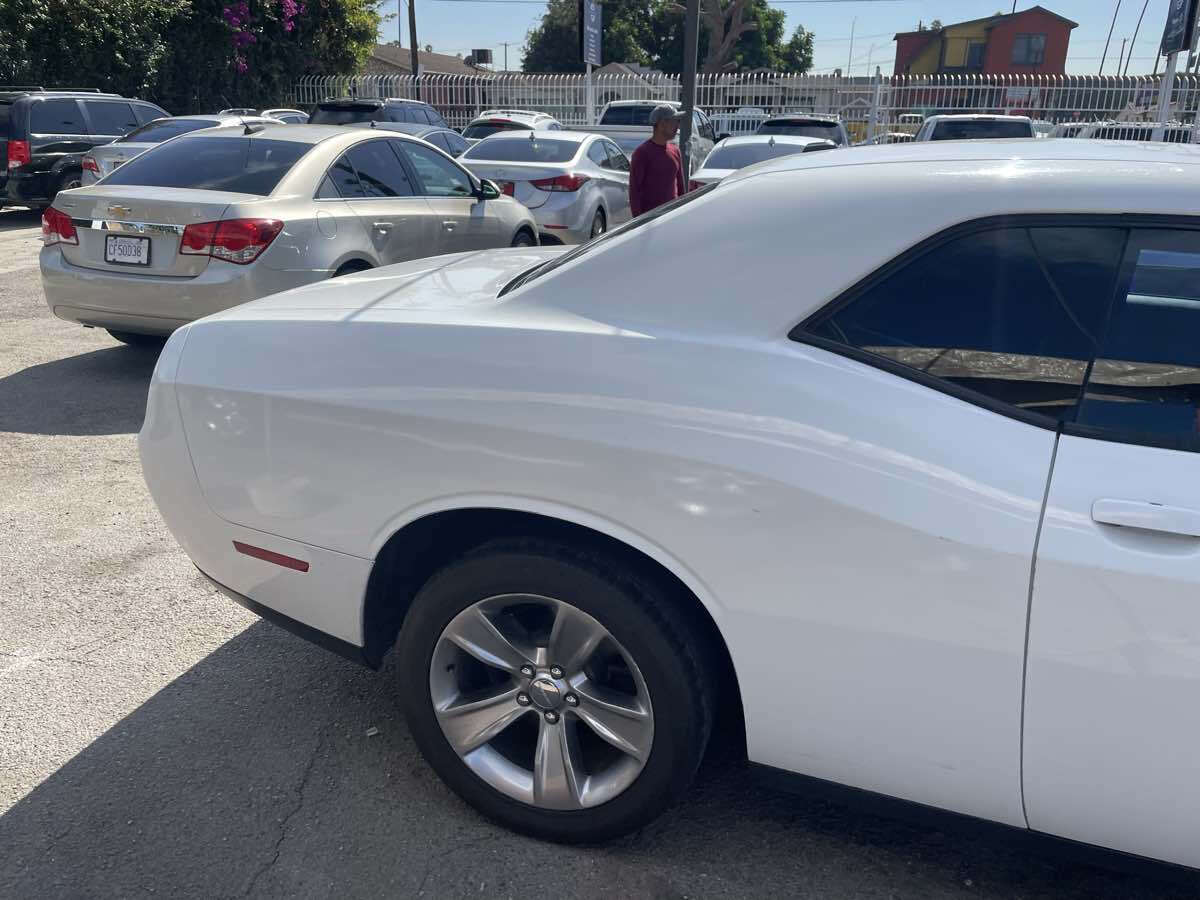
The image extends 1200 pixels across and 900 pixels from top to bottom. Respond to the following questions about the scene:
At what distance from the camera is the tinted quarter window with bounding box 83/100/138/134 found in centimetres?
1378

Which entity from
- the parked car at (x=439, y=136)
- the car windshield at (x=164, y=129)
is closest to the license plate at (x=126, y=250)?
the car windshield at (x=164, y=129)

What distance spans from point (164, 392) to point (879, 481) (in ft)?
6.27

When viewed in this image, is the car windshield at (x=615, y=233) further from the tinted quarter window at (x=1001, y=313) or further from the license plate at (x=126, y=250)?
the license plate at (x=126, y=250)

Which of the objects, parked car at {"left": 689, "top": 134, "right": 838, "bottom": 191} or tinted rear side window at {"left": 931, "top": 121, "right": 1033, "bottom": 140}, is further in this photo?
tinted rear side window at {"left": 931, "top": 121, "right": 1033, "bottom": 140}

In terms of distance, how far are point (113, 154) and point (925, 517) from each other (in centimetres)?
1197

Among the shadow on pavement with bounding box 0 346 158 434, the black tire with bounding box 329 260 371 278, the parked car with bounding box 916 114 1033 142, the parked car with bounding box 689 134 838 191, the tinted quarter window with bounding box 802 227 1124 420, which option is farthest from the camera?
the parked car with bounding box 916 114 1033 142

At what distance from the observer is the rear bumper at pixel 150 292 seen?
226 inches

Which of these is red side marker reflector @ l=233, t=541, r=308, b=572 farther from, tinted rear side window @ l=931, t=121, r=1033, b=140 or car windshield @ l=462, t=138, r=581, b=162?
tinted rear side window @ l=931, t=121, r=1033, b=140

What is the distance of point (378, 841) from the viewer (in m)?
2.49

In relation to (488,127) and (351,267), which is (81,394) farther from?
(488,127)

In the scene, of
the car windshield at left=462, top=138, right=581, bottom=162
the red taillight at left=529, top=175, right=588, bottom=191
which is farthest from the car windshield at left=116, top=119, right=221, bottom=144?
the red taillight at left=529, top=175, right=588, bottom=191

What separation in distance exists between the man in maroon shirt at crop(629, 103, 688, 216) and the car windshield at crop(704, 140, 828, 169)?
3378 millimetres

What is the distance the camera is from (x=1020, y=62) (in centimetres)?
6469

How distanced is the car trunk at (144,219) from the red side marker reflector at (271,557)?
11.9ft
